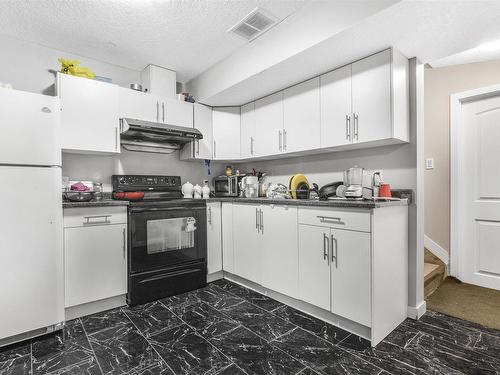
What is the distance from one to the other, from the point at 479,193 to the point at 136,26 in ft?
12.1

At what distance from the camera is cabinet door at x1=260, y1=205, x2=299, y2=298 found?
7.66 ft

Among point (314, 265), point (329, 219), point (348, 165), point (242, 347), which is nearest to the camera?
point (242, 347)

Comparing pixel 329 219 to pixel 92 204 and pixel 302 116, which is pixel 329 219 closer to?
pixel 302 116

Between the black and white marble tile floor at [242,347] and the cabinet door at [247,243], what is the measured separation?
48 centimetres

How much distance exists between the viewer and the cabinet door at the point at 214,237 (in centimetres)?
304

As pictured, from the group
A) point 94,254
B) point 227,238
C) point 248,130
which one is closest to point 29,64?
point 94,254

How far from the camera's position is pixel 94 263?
2334mm

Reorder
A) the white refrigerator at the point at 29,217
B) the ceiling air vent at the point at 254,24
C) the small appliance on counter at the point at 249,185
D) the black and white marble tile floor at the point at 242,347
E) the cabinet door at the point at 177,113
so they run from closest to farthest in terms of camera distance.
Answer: the black and white marble tile floor at the point at 242,347 → the white refrigerator at the point at 29,217 → the ceiling air vent at the point at 254,24 → the cabinet door at the point at 177,113 → the small appliance on counter at the point at 249,185

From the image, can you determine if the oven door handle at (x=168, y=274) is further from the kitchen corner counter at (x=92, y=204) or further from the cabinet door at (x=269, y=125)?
the cabinet door at (x=269, y=125)

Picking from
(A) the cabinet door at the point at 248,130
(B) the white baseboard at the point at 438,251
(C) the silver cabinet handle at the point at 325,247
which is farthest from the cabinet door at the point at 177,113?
(B) the white baseboard at the point at 438,251

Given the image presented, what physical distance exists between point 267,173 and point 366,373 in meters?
2.38

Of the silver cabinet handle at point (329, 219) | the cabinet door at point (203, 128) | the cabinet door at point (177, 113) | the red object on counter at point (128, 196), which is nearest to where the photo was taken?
the silver cabinet handle at point (329, 219)

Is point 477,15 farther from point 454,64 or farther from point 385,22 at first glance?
point 454,64

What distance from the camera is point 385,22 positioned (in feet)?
5.80
